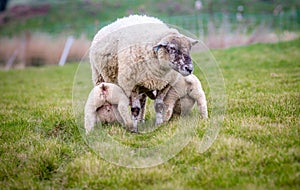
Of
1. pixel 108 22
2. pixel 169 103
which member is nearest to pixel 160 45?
pixel 169 103

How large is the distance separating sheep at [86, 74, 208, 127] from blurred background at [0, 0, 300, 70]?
10.2 metres

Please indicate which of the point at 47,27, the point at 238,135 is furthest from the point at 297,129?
the point at 47,27

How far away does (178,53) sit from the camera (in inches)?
213

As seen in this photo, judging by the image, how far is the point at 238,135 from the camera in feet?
17.0

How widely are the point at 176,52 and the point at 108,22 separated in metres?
20.2

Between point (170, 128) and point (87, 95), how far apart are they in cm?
142

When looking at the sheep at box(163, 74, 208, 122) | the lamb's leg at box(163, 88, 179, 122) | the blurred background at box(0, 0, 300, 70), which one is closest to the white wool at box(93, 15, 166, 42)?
the sheep at box(163, 74, 208, 122)

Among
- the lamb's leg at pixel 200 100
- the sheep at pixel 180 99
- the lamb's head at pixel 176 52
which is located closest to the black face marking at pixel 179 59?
the lamb's head at pixel 176 52

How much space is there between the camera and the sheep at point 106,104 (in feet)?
19.2

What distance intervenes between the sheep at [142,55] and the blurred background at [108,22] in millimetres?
9874

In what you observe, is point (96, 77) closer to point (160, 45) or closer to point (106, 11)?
point (160, 45)

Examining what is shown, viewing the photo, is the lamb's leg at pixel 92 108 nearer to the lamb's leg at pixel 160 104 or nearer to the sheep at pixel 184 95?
the lamb's leg at pixel 160 104

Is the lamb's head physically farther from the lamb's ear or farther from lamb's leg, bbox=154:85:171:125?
lamb's leg, bbox=154:85:171:125

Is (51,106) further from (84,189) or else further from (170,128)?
(84,189)
